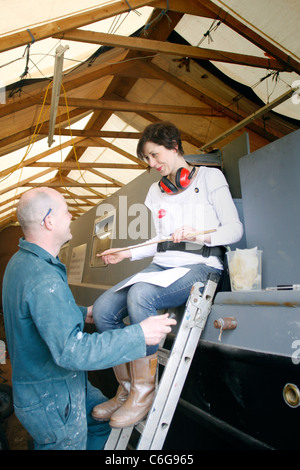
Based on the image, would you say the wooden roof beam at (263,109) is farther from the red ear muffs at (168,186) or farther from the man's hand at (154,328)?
the man's hand at (154,328)

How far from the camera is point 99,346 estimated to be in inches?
48.8

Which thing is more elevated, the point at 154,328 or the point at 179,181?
the point at 179,181

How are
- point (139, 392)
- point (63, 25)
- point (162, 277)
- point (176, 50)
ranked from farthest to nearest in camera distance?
point (176, 50), point (63, 25), point (162, 277), point (139, 392)

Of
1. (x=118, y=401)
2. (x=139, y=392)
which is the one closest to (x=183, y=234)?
(x=139, y=392)

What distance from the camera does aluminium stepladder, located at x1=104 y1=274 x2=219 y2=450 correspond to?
1.34 metres

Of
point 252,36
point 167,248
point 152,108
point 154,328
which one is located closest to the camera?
point 154,328

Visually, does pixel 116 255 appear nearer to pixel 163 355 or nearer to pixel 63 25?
pixel 163 355

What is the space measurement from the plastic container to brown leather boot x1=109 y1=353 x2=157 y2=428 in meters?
0.50

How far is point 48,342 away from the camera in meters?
1.22

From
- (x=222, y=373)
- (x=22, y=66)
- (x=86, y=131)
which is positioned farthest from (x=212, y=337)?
(x=86, y=131)

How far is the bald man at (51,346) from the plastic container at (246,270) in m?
0.42

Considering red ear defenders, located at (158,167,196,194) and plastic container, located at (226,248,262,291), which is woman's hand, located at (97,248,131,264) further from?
plastic container, located at (226,248,262,291)

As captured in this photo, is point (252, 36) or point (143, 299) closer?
point (143, 299)

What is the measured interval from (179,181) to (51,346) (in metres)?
1.08
